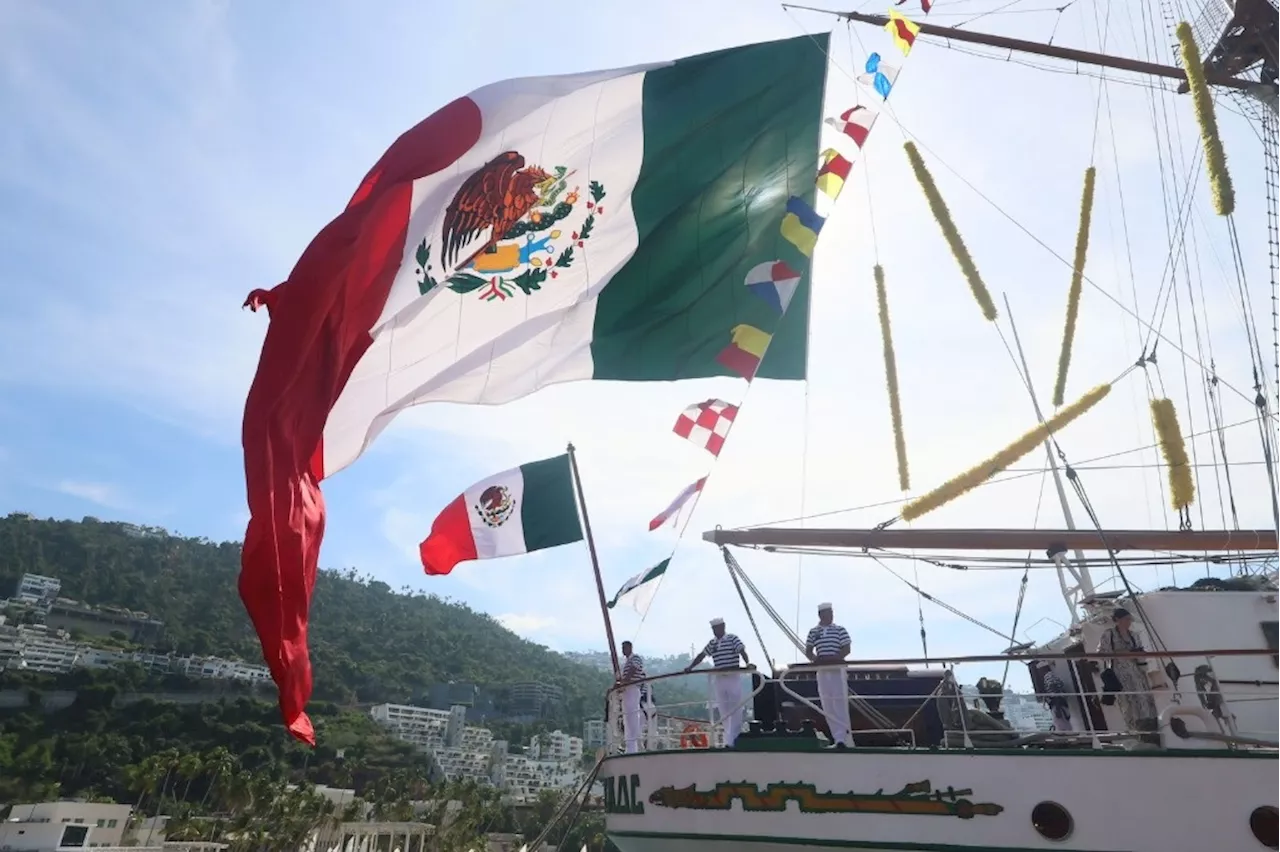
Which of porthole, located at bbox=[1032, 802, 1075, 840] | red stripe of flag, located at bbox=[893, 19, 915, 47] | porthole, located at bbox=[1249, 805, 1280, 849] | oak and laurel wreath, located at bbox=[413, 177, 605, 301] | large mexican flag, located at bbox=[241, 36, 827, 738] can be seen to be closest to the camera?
porthole, located at bbox=[1249, 805, 1280, 849]

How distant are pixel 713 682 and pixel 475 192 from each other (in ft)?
19.0

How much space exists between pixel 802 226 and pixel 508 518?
16.5ft

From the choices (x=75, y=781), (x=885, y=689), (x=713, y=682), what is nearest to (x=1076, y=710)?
(x=885, y=689)

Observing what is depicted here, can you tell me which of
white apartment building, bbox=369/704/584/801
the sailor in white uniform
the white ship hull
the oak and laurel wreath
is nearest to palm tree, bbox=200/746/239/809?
white apartment building, bbox=369/704/584/801

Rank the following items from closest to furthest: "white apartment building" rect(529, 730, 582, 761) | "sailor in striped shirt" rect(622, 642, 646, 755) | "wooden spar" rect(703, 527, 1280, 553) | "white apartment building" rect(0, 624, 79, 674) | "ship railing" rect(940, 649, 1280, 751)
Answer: "ship railing" rect(940, 649, 1280, 751)
"sailor in striped shirt" rect(622, 642, 646, 755)
"wooden spar" rect(703, 527, 1280, 553)
"white apartment building" rect(0, 624, 79, 674)
"white apartment building" rect(529, 730, 582, 761)

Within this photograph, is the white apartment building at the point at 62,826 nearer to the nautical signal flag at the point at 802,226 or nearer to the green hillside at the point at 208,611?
the nautical signal flag at the point at 802,226

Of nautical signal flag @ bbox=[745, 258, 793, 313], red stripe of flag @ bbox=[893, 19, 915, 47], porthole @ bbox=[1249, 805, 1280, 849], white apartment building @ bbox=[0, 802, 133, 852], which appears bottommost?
white apartment building @ bbox=[0, 802, 133, 852]

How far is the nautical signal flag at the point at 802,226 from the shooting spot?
31.5ft

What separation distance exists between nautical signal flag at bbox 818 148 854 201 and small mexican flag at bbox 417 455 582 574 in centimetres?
464

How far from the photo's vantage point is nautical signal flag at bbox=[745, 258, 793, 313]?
943 centimetres

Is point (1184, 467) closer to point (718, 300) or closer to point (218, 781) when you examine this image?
point (718, 300)

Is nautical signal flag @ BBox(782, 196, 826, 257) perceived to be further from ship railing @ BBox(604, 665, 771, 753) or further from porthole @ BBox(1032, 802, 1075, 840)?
porthole @ BBox(1032, 802, 1075, 840)

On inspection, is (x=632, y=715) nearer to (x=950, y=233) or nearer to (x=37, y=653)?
(x=950, y=233)

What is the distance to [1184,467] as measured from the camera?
13594 mm
